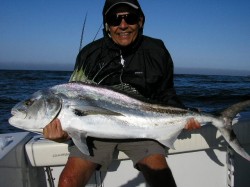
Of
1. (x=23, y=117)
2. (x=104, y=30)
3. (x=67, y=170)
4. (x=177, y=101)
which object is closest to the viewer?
(x=23, y=117)

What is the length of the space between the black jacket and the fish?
0.65 m

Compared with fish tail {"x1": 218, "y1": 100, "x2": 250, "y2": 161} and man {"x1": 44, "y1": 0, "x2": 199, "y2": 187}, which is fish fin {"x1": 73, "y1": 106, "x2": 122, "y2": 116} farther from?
fish tail {"x1": 218, "y1": 100, "x2": 250, "y2": 161}

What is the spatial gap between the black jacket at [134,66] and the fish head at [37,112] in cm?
102

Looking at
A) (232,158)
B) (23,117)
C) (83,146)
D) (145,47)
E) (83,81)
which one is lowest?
(232,158)

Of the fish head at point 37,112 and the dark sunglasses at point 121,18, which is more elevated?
the dark sunglasses at point 121,18

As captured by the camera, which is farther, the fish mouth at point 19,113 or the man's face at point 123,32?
the man's face at point 123,32

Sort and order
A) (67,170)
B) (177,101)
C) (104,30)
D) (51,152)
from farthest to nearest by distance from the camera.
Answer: (104,30)
(177,101)
(51,152)
(67,170)

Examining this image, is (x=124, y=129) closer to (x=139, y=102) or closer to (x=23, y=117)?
(x=139, y=102)

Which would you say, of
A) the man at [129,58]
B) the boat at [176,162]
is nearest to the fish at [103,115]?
the man at [129,58]

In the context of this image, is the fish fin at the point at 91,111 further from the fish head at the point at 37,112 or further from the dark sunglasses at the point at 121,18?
the dark sunglasses at the point at 121,18

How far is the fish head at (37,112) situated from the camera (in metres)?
2.81

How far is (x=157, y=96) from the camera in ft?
12.8

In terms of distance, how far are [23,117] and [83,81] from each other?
0.69 metres

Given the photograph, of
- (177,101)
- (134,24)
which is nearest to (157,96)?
(177,101)
